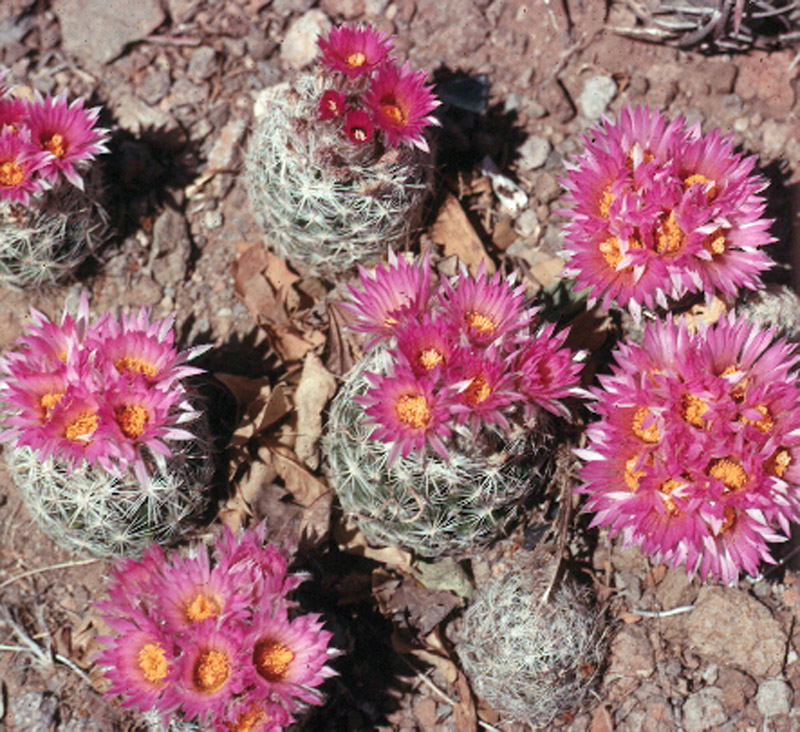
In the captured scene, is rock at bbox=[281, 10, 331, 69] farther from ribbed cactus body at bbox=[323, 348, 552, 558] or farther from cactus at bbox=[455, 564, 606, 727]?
cactus at bbox=[455, 564, 606, 727]

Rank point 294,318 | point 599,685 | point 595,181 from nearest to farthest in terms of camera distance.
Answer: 1. point 595,181
2. point 599,685
3. point 294,318

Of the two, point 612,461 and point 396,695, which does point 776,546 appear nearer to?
point 612,461

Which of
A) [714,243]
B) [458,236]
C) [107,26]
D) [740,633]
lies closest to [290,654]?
[740,633]

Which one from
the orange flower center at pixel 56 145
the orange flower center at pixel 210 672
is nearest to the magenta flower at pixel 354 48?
the orange flower center at pixel 56 145

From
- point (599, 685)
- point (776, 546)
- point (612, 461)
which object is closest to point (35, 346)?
point (612, 461)

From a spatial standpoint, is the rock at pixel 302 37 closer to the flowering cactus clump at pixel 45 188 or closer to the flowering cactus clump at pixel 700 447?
the flowering cactus clump at pixel 45 188

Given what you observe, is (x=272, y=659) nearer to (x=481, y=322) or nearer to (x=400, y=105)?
(x=481, y=322)
